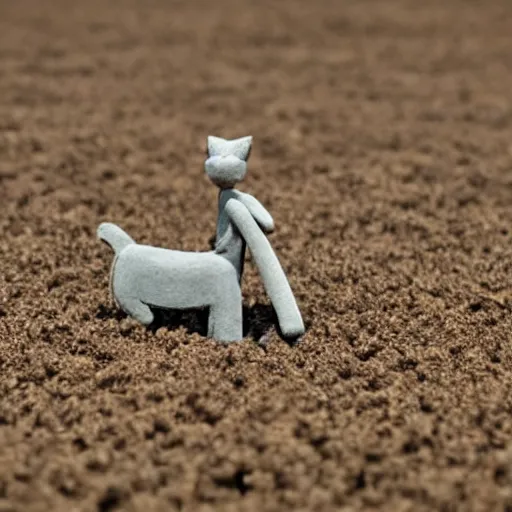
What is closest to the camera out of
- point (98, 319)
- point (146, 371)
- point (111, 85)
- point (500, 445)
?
point (500, 445)

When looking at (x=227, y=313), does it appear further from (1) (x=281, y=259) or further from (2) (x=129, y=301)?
(1) (x=281, y=259)

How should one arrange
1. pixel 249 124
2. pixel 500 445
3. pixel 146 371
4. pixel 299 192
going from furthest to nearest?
pixel 249 124 → pixel 299 192 → pixel 146 371 → pixel 500 445

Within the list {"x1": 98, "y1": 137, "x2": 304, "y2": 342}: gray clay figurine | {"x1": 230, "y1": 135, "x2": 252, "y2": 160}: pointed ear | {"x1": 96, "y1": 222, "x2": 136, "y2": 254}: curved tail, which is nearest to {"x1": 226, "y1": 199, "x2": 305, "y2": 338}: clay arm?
{"x1": 98, "y1": 137, "x2": 304, "y2": 342}: gray clay figurine

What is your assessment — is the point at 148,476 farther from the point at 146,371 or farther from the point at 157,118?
the point at 157,118

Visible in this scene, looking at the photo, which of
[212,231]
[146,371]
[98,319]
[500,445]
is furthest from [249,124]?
[500,445]

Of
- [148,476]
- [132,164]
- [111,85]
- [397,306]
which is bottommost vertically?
[148,476]

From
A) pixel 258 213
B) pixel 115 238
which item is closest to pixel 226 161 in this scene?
pixel 258 213

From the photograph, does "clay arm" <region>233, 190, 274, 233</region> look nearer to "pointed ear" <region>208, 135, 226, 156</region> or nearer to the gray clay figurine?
the gray clay figurine
